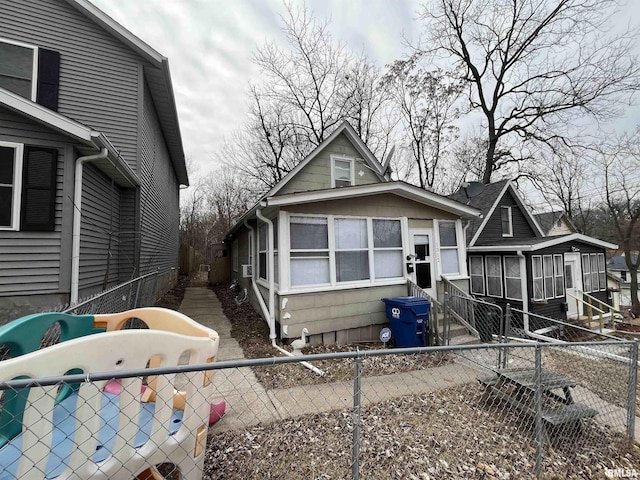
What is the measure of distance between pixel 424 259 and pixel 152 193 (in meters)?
8.42

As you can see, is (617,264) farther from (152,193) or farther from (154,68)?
(154,68)

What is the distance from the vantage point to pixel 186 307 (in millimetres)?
9234

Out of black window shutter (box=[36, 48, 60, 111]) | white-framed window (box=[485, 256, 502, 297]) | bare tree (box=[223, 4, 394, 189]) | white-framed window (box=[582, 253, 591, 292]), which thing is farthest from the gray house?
bare tree (box=[223, 4, 394, 189])

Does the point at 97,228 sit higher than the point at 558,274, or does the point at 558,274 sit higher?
the point at 97,228

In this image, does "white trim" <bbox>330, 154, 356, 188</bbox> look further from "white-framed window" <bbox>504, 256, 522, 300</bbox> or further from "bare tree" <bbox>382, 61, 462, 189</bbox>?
"bare tree" <bbox>382, 61, 462, 189</bbox>

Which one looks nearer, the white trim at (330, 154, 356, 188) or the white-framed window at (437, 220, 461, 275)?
the white-framed window at (437, 220, 461, 275)

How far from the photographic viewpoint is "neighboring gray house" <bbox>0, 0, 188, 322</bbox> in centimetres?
475

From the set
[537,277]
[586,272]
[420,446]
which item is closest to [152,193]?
[420,446]

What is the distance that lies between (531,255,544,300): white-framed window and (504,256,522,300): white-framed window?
1.47 feet

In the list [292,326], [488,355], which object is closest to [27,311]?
[292,326]

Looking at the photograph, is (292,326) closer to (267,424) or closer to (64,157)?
(267,424)

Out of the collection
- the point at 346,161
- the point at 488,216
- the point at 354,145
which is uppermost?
the point at 354,145

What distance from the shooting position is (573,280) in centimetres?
1211

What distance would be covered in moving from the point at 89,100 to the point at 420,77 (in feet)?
61.2
